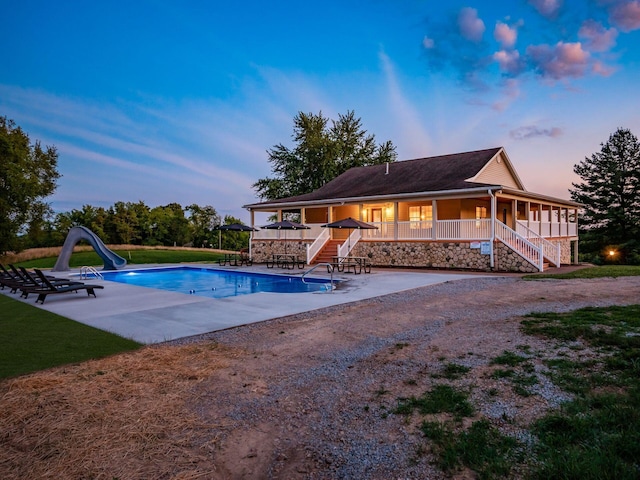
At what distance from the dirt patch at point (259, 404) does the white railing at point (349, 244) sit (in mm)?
14526

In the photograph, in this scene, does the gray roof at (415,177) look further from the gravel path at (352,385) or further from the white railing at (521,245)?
the gravel path at (352,385)

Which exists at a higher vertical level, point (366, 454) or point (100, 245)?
point (100, 245)

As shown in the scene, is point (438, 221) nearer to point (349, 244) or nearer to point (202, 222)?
point (349, 244)

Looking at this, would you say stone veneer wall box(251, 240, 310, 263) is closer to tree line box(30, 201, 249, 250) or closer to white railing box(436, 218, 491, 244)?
white railing box(436, 218, 491, 244)

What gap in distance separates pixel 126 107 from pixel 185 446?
1272 inches

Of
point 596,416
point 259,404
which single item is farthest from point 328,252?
point 596,416

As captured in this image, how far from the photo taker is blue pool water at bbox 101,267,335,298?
14.8 metres

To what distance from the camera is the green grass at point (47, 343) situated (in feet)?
17.6

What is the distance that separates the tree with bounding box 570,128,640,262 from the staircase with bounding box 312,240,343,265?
29.1m

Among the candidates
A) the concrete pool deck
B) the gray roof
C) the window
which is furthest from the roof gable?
the concrete pool deck

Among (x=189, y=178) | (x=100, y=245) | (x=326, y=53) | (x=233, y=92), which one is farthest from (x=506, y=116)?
(x=189, y=178)

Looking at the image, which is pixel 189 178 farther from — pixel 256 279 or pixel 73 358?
pixel 73 358

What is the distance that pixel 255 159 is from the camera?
44.2 m

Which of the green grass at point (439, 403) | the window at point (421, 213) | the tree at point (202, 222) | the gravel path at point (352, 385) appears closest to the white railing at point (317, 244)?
the window at point (421, 213)
